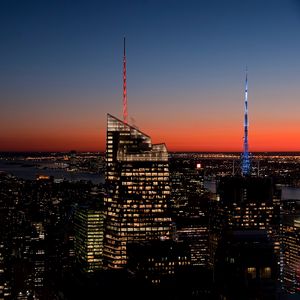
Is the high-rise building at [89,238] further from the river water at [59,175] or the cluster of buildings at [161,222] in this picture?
the river water at [59,175]

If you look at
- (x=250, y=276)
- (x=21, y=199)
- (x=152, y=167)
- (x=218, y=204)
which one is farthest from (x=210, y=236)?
(x=250, y=276)

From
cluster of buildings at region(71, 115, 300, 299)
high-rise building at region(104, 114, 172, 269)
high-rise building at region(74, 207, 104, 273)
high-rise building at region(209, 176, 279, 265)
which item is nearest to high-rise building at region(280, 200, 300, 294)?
cluster of buildings at region(71, 115, 300, 299)

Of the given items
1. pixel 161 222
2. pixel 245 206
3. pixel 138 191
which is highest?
pixel 138 191

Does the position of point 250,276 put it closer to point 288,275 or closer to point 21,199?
point 288,275

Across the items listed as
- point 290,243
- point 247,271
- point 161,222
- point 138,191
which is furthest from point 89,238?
point 247,271

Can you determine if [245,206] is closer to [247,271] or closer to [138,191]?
[138,191]

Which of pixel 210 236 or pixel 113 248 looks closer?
pixel 113 248
